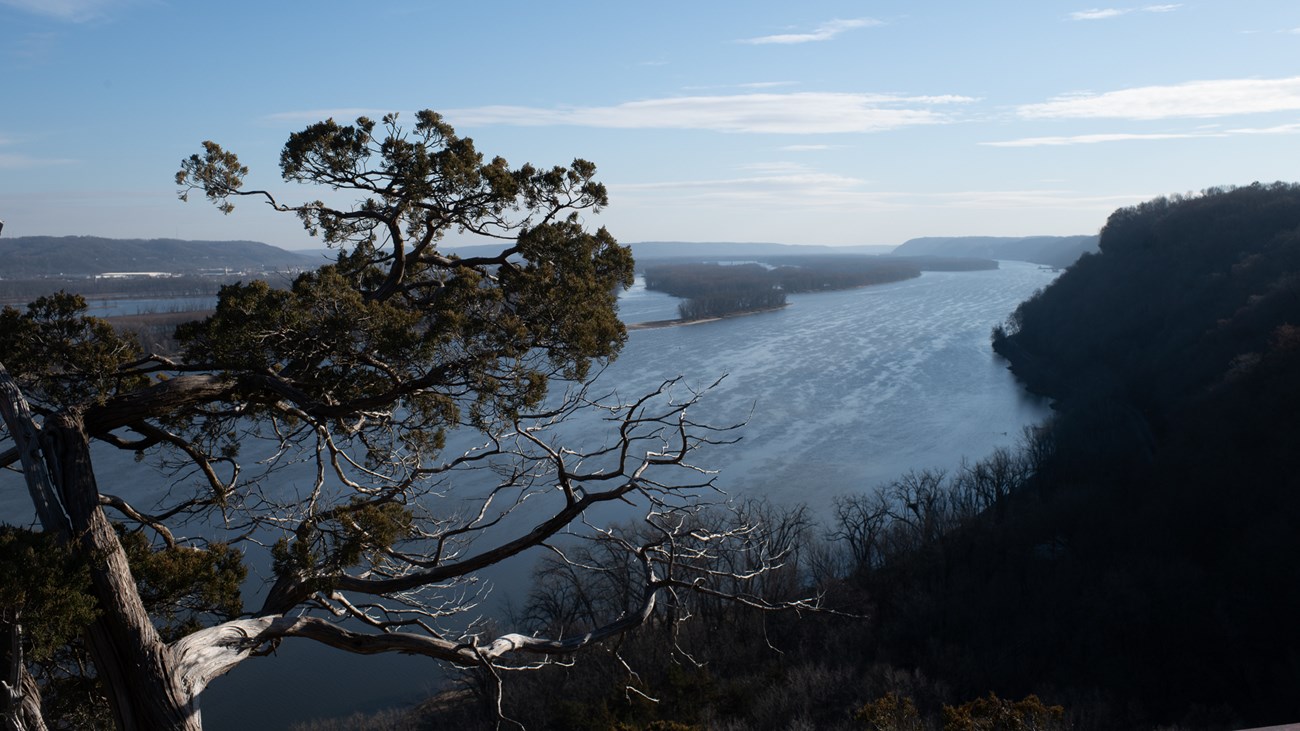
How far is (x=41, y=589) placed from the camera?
2.79 meters

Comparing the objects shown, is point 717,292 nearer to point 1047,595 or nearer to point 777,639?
point 1047,595

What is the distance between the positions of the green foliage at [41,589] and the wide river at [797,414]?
285 centimetres

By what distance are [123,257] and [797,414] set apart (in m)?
38.4

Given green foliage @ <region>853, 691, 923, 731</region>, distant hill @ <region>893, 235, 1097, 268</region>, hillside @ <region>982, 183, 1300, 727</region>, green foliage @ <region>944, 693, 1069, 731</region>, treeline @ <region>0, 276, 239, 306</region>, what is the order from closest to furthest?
green foliage @ <region>944, 693, 1069, 731</region> < green foliage @ <region>853, 691, 923, 731</region> < hillside @ <region>982, 183, 1300, 727</region> < treeline @ <region>0, 276, 239, 306</region> < distant hill @ <region>893, 235, 1097, 268</region>

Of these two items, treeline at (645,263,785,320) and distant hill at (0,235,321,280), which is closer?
distant hill at (0,235,321,280)

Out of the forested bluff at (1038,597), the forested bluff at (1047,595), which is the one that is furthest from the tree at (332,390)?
the forested bluff at (1038,597)

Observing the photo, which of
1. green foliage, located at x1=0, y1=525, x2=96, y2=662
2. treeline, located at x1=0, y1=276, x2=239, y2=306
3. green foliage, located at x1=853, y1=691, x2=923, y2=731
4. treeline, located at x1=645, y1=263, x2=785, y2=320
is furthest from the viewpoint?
treeline, located at x1=645, y1=263, x2=785, y2=320

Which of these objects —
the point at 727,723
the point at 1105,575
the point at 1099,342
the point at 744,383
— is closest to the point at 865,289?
the point at 1099,342

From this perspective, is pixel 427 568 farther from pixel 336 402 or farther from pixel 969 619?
pixel 969 619

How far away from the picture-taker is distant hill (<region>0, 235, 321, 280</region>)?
38031 millimetres

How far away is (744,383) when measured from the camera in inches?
1010

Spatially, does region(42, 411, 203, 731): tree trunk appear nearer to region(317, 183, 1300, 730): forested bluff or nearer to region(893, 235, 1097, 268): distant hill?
region(317, 183, 1300, 730): forested bluff

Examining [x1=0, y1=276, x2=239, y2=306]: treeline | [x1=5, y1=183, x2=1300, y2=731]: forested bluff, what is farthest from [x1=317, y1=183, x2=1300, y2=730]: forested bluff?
[x1=0, y1=276, x2=239, y2=306]: treeline

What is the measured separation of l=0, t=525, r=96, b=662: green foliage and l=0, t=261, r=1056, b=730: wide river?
2.85 metres
